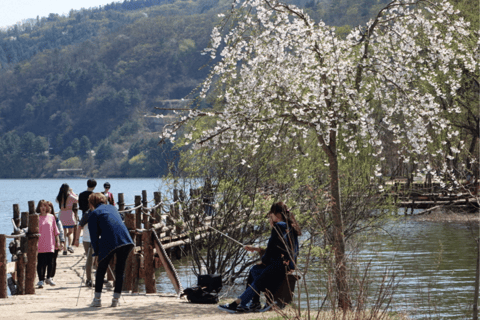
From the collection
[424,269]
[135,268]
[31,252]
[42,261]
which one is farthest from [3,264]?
[424,269]

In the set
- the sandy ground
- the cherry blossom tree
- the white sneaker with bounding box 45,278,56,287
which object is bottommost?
the white sneaker with bounding box 45,278,56,287

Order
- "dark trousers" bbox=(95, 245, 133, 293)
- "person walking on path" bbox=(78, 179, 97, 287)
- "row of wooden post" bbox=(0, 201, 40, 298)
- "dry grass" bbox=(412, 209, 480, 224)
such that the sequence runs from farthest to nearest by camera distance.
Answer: "dry grass" bbox=(412, 209, 480, 224) < "person walking on path" bbox=(78, 179, 97, 287) < "row of wooden post" bbox=(0, 201, 40, 298) < "dark trousers" bbox=(95, 245, 133, 293)

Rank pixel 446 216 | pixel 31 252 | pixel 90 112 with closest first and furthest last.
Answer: pixel 31 252 < pixel 446 216 < pixel 90 112

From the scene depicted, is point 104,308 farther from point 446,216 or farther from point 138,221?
point 446,216

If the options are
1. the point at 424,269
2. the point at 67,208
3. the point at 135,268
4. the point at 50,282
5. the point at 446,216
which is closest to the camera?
the point at 50,282

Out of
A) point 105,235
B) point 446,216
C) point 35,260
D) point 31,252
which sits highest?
point 105,235

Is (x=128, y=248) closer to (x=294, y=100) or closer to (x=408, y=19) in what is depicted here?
(x=294, y=100)

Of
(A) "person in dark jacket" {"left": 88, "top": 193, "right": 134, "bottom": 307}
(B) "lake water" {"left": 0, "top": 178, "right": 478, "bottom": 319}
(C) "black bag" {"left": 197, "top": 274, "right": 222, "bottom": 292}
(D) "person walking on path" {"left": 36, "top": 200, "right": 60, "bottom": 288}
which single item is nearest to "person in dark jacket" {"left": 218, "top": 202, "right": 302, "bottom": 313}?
(B) "lake water" {"left": 0, "top": 178, "right": 478, "bottom": 319}

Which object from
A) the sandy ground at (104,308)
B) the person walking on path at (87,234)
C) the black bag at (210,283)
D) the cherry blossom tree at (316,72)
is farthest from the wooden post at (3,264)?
the cherry blossom tree at (316,72)

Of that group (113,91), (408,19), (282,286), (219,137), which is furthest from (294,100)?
(113,91)

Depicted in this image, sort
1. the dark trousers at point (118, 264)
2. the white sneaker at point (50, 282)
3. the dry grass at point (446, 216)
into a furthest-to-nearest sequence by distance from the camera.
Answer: the dry grass at point (446, 216)
the white sneaker at point (50, 282)
the dark trousers at point (118, 264)

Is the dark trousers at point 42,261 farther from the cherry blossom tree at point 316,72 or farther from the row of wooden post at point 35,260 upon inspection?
the cherry blossom tree at point 316,72

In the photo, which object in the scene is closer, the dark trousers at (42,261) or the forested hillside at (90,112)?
the dark trousers at (42,261)

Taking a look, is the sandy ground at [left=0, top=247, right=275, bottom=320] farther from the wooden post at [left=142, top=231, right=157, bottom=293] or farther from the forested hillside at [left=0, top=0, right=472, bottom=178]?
the forested hillside at [left=0, top=0, right=472, bottom=178]
